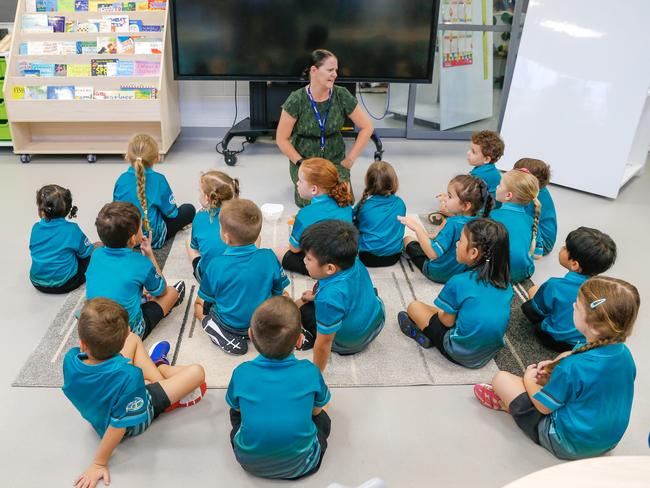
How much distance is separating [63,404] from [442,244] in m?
1.84

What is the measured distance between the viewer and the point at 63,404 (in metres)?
2.18

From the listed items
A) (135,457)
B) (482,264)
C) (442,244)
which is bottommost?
(135,457)

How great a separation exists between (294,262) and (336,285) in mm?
960

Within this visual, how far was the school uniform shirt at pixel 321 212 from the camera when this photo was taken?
282cm

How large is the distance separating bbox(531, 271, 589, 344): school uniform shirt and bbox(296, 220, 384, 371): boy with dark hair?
30.6 inches

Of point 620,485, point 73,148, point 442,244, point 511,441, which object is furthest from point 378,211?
point 73,148

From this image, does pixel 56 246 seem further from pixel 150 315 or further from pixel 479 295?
pixel 479 295

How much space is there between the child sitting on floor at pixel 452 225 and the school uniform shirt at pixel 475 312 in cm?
58

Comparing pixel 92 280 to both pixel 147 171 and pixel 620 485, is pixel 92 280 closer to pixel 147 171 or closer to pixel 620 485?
pixel 147 171

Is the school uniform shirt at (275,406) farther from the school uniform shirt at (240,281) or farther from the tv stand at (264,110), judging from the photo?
the tv stand at (264,110)

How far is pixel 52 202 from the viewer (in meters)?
2.67

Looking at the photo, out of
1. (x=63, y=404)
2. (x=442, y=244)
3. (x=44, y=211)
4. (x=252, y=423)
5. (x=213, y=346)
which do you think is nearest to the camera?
(x=252, y=423)

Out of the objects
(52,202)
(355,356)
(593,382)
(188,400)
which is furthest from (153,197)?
(593,382)

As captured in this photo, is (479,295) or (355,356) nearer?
(479,295)
